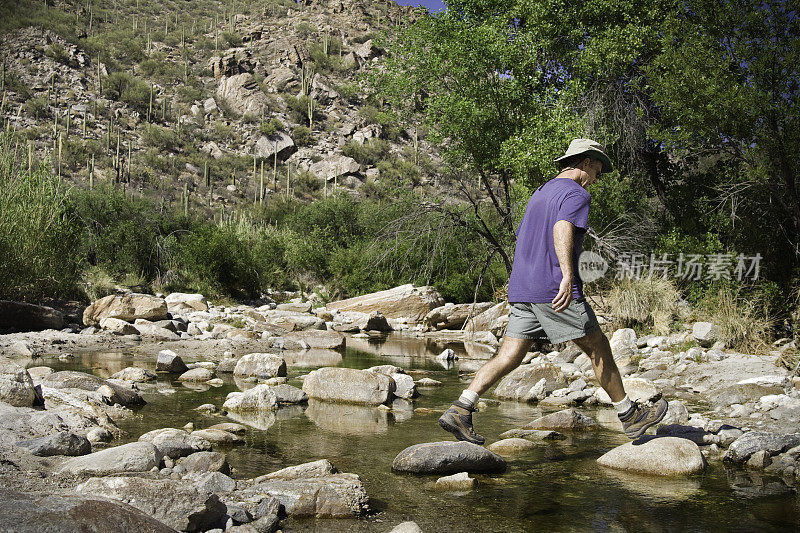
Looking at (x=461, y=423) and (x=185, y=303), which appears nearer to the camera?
(x=461, y=423)

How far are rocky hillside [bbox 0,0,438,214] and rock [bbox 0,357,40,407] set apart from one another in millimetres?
35888

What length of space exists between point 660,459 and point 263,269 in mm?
19603

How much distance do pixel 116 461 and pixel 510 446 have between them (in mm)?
3045

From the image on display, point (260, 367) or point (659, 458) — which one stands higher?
point (659, 458)

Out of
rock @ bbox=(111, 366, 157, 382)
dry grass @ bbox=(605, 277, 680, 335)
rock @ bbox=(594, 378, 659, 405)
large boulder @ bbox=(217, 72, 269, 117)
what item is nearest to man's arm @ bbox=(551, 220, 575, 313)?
rock @ bbox=(594, 378, 659, 405)

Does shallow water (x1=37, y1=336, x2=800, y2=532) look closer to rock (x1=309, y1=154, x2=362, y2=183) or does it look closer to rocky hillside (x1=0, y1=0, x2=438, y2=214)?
rocky hillside (x1=0, y1=0, x2=438, y2=214)

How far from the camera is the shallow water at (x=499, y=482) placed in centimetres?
362

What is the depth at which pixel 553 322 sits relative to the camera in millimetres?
4609

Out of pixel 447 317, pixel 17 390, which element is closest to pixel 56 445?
pixel 17 390

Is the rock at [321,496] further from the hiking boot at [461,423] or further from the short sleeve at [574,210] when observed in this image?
the short sleeve at [574,210]

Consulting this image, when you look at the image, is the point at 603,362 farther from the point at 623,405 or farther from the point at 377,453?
the point at 377,453

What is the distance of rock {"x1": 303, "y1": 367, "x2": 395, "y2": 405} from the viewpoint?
7.42m

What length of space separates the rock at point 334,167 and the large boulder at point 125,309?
1717 inches

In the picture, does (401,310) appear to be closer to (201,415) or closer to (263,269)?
(263,269)
